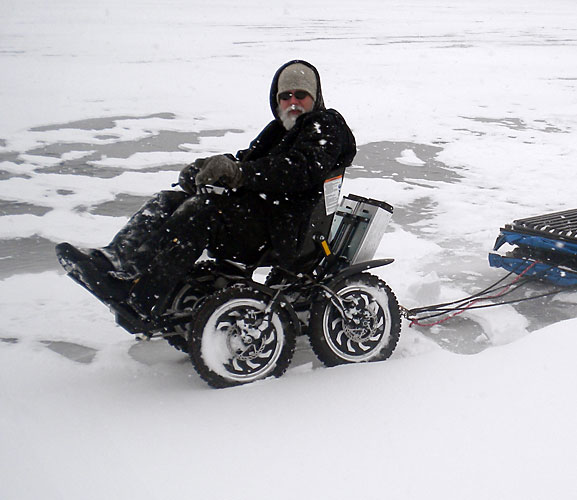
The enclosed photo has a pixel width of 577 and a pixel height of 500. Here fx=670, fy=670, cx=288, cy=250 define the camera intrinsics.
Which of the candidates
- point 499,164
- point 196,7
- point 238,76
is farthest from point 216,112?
point 196,7

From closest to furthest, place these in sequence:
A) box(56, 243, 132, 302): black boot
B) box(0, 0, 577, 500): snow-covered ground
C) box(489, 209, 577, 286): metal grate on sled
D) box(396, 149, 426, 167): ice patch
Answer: box(0, 0, 577, 500): snow-covered ground < box(56, 243, 132, 302): black boot < box(489, 209, 577, 286): metal grate on sled < box(396, 149, 426, 167): ice patch

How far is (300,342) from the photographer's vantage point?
3746 millimetres

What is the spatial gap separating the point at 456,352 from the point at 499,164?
191 inches

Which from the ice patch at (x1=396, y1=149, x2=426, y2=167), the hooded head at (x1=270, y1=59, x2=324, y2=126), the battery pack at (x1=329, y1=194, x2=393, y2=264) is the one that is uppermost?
the hooded head at (x1=270, y1=59, x2=324, y2=126)

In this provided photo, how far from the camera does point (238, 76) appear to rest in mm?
14359

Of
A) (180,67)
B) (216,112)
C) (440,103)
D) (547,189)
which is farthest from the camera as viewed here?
(180,67)

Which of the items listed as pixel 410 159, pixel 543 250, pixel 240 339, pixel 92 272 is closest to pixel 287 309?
pixel 240 339

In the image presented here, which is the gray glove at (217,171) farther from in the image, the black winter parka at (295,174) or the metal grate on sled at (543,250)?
the metal grate on sled at (543,250)

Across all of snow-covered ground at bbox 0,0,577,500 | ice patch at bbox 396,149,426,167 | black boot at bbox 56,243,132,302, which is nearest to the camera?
snow-covered ground at bbox 0,0,577,500

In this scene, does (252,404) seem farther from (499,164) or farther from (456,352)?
(499,164)

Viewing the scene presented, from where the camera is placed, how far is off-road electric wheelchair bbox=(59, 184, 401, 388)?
3057mm

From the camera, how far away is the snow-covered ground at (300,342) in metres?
2.39

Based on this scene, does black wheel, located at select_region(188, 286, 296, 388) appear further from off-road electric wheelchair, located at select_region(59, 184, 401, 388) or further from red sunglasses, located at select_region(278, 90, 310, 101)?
red sunglasses, located at select_region(278, 90, 310, 101)

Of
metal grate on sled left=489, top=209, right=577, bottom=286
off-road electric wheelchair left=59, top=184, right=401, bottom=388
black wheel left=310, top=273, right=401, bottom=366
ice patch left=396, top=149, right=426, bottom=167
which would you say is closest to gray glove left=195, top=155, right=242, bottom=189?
off-road electric wheelchair left=59, top=184, right=401, bottom=388
